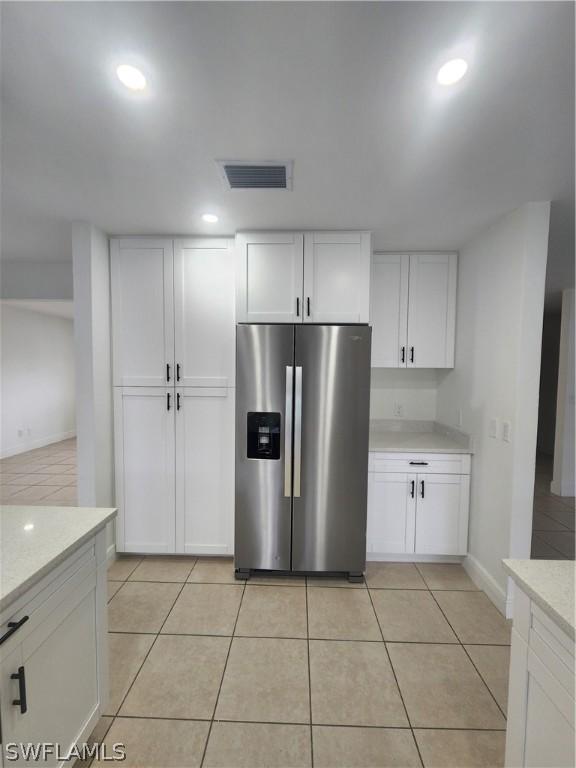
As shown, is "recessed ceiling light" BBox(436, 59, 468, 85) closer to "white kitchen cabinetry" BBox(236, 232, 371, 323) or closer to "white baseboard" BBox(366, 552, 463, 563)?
"white kitchen cabinetry" BBox(236, 232, 371, 323)

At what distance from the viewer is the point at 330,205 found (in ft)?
7.22

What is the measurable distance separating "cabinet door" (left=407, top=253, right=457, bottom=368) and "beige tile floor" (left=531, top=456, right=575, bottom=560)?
1.83 meters

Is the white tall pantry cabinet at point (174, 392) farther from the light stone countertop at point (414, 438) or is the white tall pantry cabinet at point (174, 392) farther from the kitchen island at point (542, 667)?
the kitchen island at point (542, 667)

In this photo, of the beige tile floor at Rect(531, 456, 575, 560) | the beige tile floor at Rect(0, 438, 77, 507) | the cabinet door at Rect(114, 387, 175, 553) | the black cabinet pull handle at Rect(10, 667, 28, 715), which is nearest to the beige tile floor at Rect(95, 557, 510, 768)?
the cabinet door at Rect(114, 387, 175, 553)

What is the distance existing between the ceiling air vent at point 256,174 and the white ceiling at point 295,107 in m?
0.05

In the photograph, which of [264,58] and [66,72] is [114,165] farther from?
[264,58]

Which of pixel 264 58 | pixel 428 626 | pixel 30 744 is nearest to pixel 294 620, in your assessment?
pixel 428 626

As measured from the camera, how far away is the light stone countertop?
9.15ft

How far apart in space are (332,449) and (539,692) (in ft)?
5.29

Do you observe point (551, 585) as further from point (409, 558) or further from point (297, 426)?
point (409, 558)

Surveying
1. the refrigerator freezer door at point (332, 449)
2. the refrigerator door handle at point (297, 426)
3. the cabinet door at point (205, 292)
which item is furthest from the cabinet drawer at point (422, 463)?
the cabinet door at point (205, 292)

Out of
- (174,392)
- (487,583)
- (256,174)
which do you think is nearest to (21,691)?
(174,392)

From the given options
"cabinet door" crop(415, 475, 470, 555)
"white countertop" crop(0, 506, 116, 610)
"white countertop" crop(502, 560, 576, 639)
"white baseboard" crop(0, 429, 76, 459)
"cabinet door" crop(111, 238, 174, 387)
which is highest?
"cabinet door" crop(111, 238, 174, 387)

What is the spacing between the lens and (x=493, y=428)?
8.14 feet
